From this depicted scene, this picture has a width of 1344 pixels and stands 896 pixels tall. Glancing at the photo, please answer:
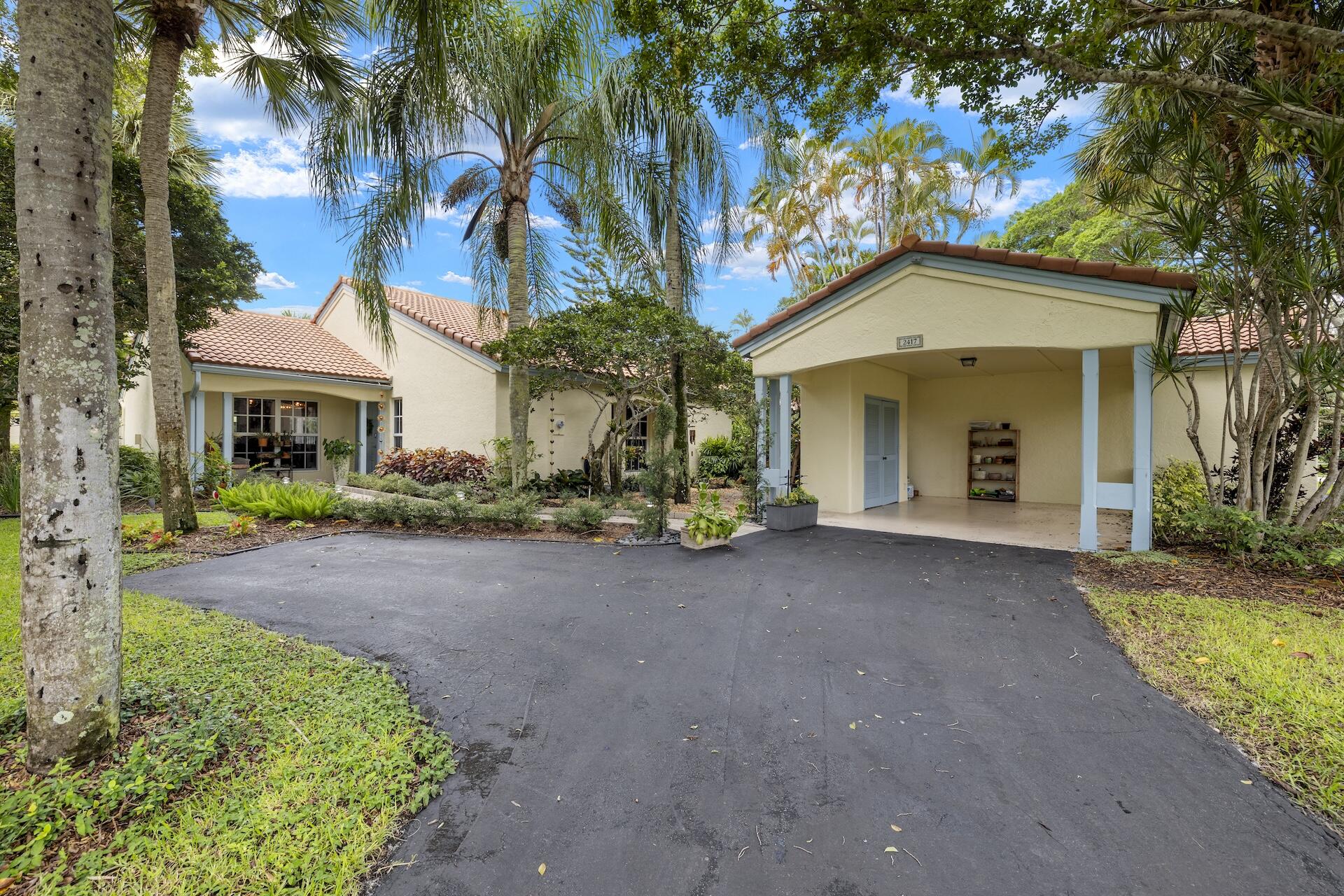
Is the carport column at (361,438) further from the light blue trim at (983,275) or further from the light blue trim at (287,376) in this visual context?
the light blue trim at (983,275)

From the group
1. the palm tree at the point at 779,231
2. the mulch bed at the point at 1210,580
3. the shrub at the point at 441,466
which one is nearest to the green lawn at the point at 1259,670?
the mulch bed at the point at 1210,580

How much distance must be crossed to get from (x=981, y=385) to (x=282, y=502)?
13.9 m

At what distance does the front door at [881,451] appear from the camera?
10.9 m

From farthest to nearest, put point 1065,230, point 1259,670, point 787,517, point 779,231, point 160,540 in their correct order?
point 1065,230
point 779,231
point 787,517
point 160,540
point 1259,670

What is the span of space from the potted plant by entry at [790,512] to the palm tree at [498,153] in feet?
15.7

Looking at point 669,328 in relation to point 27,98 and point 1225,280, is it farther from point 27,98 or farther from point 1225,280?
point 27,98

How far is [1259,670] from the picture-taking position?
140 inches

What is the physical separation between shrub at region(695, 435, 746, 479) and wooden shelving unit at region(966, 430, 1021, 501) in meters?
6.16

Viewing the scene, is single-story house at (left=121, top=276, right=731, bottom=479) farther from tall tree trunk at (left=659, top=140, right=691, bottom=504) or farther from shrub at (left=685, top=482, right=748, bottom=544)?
shrub at (left=685, top=482, right=748, bottom=544)

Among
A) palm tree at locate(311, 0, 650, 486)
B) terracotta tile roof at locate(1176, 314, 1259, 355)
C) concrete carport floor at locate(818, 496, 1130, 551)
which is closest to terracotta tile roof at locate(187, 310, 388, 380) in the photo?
palm tree at locate(311, 0, 650, 486)

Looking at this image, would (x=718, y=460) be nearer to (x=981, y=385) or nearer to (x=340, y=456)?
(x=981, y=385)

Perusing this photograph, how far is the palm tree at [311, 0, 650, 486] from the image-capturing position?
8812 millimetres

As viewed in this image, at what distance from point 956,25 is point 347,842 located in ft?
25.4

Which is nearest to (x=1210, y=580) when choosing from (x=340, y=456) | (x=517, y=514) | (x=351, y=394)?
(x=517, y=514)
